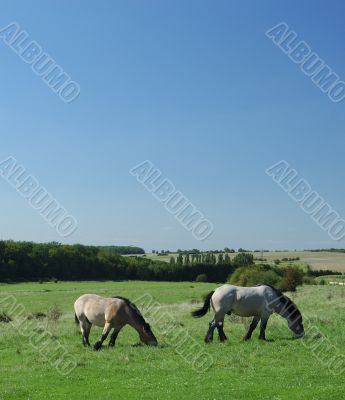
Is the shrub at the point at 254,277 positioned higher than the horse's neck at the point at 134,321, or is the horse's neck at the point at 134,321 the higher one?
the shrub at the point at 254,277

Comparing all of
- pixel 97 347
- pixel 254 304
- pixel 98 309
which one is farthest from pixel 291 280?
pixel 97 347

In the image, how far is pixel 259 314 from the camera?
2028 centimetres

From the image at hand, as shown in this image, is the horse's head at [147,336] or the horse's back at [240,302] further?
the horse's back at [240,302]

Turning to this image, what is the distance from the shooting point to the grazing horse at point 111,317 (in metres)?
18.6

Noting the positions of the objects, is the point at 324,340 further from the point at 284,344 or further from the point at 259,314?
the point at 259,314

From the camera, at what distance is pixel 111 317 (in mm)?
18672

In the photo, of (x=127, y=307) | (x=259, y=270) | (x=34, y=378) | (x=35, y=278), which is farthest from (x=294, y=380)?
(x=35, y=278)

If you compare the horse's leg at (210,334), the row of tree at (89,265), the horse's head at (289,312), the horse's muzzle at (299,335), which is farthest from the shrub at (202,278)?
the horse's leg at (210,334)

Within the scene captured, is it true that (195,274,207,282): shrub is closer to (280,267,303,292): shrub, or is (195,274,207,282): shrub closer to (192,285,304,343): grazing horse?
(280,267,303,292): shrub

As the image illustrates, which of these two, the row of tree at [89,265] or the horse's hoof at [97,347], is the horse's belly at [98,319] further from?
the row of tree at [89,265]

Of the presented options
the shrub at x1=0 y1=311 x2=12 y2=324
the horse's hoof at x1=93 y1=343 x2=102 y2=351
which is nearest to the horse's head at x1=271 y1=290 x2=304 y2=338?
the horse's hoof at x1=93 y1=343 x2=102 y2=351

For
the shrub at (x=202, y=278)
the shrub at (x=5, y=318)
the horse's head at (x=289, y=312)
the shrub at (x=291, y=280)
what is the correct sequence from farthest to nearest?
1. the shrub at (x=202, y=278)
2. the shrub at (x=291, y=280)
3. the shrub at (x=5, y=318)
4. the horse's head at (x=289, y=312)

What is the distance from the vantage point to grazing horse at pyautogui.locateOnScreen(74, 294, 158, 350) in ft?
61.0

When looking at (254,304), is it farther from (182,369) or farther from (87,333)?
(182,369)
